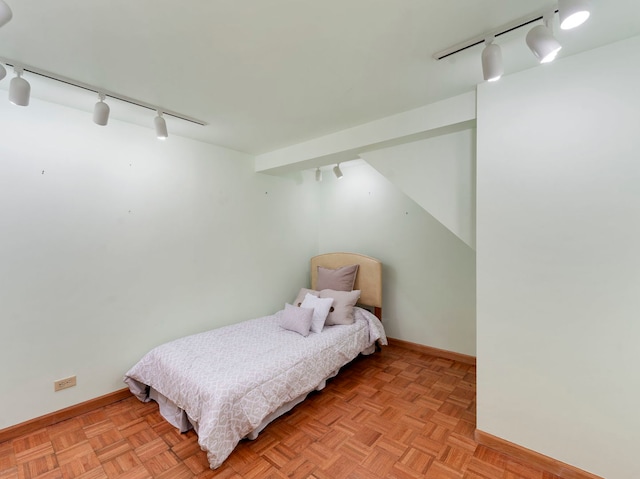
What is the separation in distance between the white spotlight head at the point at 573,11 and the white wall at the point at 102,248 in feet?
9.71

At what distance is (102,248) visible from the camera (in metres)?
2.44

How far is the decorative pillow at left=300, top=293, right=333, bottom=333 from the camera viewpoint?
9.71ft

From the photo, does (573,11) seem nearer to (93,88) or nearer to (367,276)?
(93,88)

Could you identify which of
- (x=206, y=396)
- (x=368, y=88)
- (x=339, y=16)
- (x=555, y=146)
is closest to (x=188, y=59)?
(x=339, y=16)

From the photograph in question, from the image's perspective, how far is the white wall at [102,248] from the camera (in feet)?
6.82

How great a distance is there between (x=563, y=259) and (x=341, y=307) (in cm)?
204

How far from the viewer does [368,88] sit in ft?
6.63

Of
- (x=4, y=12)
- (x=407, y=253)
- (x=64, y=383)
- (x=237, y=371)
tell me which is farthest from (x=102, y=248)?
(x=407, y=253)

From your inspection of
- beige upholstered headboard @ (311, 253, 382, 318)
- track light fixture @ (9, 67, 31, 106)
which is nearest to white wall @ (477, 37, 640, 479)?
beige upholstered headboard @ (311, 253, 382, 318)

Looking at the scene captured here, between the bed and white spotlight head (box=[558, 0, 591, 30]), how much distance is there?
2.49 m

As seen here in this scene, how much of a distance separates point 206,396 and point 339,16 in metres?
2.29

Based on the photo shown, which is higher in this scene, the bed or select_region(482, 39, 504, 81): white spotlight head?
select_region(482, 39, 504, 81): white spotlight head

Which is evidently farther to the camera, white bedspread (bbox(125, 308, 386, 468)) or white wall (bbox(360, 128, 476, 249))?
white wall (bbox(360, 128, 476, 249))

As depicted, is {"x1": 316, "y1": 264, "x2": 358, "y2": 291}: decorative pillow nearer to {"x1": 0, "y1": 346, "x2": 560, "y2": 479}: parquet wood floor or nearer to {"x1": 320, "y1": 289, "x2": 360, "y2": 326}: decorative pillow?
{"x1": 320, "y1": 289, "x2": 360, "y2": 326}: decorative pillow
